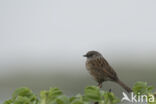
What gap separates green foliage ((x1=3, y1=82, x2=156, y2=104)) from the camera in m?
1.56

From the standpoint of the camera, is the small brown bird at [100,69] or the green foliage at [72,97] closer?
the green foliage at [72,97]

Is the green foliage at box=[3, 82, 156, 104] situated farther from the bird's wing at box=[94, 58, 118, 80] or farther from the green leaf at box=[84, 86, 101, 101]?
the bird's wing at box=[94, 58, 118, 80]

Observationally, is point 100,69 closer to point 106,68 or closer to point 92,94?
point 106,68

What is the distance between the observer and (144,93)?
1732mm

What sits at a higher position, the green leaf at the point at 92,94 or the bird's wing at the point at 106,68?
the bird's wing at the point at 106,68

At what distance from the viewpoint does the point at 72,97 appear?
1633 mm

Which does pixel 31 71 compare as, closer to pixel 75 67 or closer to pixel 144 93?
pixel 75 67

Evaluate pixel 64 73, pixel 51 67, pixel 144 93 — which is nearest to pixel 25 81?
pixel 64 73

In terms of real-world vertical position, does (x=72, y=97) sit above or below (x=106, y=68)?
below

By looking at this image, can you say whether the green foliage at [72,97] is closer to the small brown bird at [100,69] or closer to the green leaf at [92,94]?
the green leaf at [92,94]

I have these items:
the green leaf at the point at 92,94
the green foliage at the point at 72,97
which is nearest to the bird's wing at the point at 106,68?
the green foliage at the point at 72,97

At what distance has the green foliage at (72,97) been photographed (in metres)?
1.56

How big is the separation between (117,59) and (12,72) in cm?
321

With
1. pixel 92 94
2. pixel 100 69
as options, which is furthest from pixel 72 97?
pixel 100 69
